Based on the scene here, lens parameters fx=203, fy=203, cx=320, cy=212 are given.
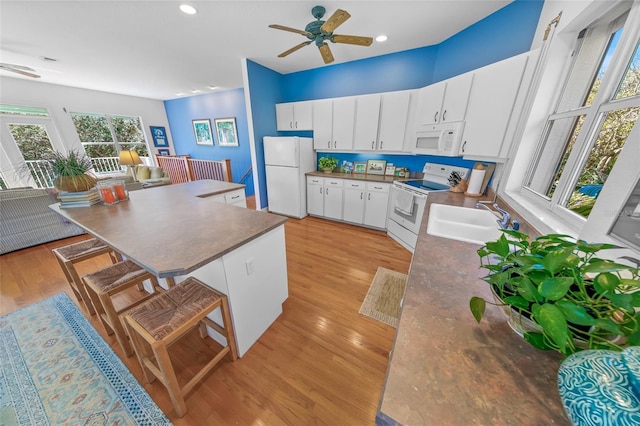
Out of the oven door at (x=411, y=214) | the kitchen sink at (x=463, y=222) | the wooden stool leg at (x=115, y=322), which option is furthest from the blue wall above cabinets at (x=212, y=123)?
the kitchen sink at (x=463, y=222)

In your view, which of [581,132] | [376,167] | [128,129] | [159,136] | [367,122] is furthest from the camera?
[159,136]

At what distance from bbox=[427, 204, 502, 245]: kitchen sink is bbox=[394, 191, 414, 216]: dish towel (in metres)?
0.78

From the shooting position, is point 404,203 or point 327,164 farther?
point 327,164

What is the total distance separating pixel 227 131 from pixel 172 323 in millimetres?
5500

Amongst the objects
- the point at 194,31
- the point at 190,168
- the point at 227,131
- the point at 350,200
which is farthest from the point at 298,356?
the point at 190,168

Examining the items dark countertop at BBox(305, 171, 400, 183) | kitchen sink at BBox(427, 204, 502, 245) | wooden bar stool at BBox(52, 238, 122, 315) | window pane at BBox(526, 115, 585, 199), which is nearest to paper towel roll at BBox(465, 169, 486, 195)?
window pane at BBox(526, 115, 585, 199)

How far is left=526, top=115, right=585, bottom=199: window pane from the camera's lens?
1.41m

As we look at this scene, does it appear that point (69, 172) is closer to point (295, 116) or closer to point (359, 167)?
point (295, 116)

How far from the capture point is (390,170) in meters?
3.43

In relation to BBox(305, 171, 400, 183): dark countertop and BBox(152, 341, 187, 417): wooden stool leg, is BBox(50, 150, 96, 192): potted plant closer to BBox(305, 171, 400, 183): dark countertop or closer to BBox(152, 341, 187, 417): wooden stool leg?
BBox(152, 341, 187, 417): wooden stool leg

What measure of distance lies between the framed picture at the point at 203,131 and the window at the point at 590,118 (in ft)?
21.8

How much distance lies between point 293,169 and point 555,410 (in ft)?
11.4

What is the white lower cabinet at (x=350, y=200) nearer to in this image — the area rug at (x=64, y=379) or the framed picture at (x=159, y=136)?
the area rug at (x=64, y=379)

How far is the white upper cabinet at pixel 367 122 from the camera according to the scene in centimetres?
310
